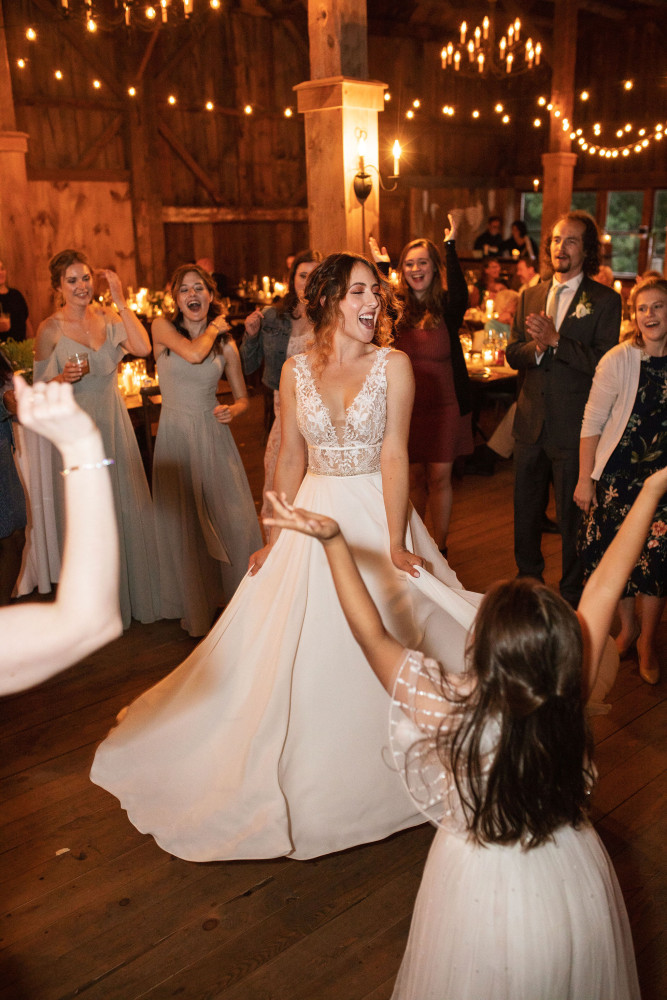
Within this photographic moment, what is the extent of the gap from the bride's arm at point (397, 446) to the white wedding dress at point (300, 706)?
3 cm

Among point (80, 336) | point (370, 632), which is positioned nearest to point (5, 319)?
point (80, 336)

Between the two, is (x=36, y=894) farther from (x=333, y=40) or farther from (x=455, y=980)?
(x=333, y=40)

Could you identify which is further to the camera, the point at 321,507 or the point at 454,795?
the point at 321,507

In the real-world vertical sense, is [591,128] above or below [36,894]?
above

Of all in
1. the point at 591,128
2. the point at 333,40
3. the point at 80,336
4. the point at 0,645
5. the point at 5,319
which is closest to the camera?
the point at 0,645

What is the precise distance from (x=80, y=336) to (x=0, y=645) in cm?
295

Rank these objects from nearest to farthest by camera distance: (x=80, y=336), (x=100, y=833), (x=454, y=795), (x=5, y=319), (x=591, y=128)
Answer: (x=454, y=795)
(x=100, y=833)
(x=80, y=336)
(x=5, y=319)
(x=591, y=128)

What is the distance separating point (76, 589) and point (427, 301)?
336cm

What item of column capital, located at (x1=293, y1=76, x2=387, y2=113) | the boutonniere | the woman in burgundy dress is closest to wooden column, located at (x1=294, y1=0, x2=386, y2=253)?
column capital, located at (x1=293, y1=76, x2=387, y2=113)

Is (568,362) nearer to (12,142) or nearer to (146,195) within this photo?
(12,142)

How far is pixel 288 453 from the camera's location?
9.20 feet

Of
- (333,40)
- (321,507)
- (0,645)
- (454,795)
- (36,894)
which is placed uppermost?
(333,40)

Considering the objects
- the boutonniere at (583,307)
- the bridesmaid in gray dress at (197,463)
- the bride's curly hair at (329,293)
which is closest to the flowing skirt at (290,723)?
the bride's curly hair at (329,293)

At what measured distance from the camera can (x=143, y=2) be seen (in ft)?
21.9
